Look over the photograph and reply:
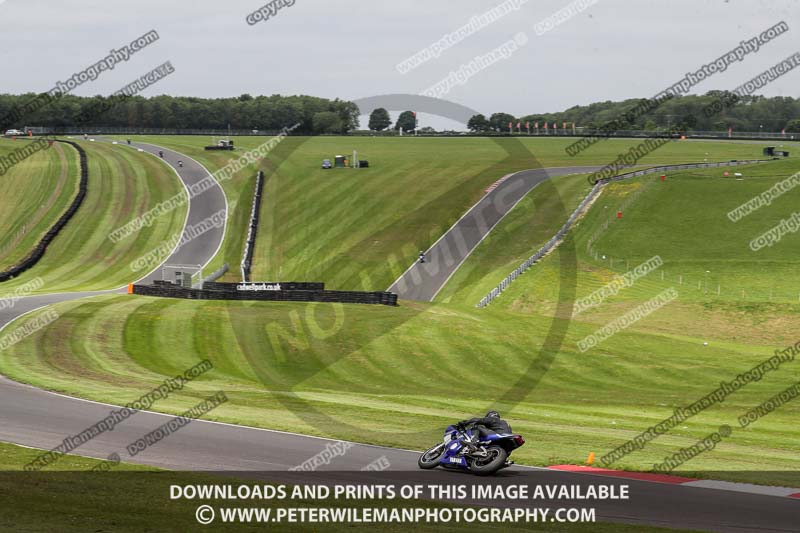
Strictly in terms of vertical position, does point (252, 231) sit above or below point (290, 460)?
above

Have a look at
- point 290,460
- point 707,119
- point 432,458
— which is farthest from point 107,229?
point 707,119

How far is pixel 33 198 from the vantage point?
292 feet

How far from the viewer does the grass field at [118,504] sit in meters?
15.4

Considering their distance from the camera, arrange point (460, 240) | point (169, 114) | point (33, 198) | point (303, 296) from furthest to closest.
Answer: point (169, 114)
point (33, 198)
point (460, 240)
point (303, 296)

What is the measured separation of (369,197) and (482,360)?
47.6 meters

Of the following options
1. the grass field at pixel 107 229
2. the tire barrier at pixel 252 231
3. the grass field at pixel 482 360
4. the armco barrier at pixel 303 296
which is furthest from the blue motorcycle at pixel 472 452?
the grass field at pixel 107 229

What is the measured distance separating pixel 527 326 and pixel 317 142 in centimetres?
10009

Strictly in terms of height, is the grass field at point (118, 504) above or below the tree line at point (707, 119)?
below

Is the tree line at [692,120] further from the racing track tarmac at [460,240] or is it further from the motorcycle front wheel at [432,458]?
the motorcycle front wheel at [432,458]

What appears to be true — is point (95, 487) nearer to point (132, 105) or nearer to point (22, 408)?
point (22, 408)

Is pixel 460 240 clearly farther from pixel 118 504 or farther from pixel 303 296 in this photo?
pixel 118 504

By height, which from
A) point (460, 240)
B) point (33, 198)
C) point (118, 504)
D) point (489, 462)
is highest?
point (33, 198)

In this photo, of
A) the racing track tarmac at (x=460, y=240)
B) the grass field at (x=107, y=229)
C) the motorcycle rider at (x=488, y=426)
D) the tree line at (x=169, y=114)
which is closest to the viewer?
the motorcycle rider at (x=488, y=426)

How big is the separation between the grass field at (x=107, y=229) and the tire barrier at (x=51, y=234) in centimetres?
43
